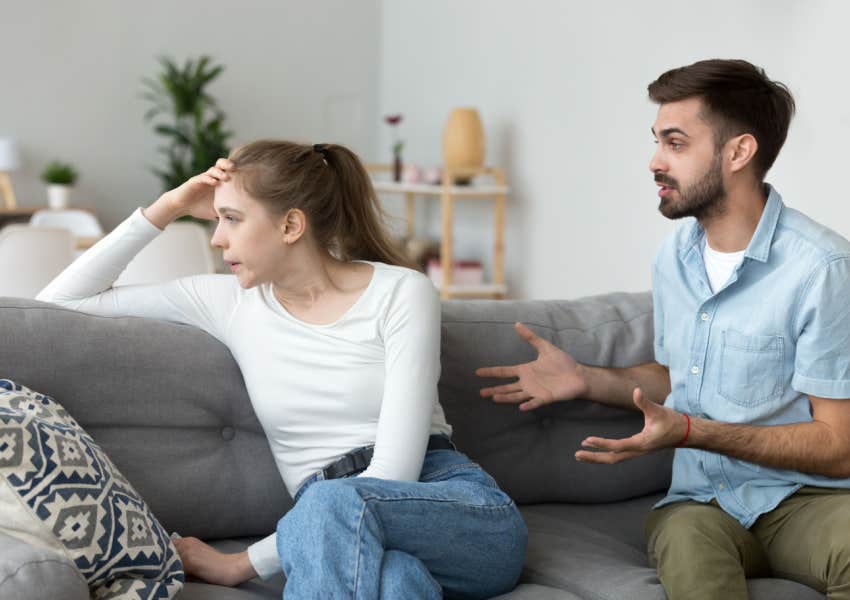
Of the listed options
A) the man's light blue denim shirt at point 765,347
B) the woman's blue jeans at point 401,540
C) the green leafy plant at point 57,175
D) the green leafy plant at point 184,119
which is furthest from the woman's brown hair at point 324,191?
the green leafy plant at point 57,175

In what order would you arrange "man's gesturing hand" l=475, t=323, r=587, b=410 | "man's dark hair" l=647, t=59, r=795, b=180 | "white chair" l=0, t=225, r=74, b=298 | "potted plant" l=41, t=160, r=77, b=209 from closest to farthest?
"man's dark hair" l=647, t=59, r=795, b=180
"man's gesturing hand" l=475, t=323, r=587, b=410
"white chair" l=0, t=225, r=74, b=298
"potted plant" l=41, t=160, r=77, b=209

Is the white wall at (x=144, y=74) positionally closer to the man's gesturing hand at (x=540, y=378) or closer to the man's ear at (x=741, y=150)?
the man's gesturing hand at (x=540, y=378)

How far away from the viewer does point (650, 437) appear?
1.72 metres

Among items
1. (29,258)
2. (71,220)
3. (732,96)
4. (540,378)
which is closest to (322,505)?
(540,378)

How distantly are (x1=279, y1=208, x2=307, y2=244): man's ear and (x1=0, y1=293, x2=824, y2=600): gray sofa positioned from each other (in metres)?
0.25

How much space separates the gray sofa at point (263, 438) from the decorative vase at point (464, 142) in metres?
3.58

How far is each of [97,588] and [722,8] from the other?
339 centimetres

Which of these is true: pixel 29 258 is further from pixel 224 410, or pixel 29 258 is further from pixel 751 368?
pixel 751 368

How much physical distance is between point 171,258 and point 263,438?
205cm

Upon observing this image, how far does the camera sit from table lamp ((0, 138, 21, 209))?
6801 mm

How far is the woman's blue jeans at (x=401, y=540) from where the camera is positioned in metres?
1.49

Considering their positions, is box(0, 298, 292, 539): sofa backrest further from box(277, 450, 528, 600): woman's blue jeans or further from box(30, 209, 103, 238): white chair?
box(30, 209, 103, 238): white chair

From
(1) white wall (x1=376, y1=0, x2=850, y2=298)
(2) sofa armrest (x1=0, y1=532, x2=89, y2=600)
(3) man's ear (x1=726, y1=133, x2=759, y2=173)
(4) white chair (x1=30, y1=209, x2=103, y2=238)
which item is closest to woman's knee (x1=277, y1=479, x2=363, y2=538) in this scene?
(2) sofa armrest (x1=0, y1=532, x2=89, y2=600)

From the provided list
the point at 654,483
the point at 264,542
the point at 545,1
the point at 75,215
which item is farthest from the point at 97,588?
the point at 75,215
